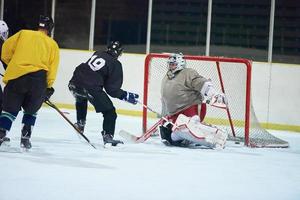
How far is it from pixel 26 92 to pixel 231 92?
2.10 m

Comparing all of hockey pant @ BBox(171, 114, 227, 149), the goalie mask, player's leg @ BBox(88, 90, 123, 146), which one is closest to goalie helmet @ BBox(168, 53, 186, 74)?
the goalie mask

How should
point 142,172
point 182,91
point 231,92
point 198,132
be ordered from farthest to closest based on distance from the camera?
1. point 231,92
2. point 182,91
3. point 198,132
4. point 142,172

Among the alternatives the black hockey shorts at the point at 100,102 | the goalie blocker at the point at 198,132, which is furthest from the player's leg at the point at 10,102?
the goalie blocker at the point at 198,132

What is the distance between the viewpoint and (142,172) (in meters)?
3.49

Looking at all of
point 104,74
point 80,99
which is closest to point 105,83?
point 104,74

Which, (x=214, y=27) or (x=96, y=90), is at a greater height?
(x=214, y=27)

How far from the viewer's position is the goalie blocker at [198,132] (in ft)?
14.9

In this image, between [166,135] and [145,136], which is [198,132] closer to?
[166,135]

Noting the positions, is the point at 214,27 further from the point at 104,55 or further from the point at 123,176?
the point at 123,176

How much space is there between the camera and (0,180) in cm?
298

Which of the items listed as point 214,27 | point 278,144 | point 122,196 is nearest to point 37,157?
point 122,196

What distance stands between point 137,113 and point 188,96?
228 cm

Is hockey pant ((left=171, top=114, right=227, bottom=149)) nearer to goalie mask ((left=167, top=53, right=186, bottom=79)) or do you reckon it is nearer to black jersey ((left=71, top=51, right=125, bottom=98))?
goalie mask ((left=167, top=53, right=186, bottom=79))

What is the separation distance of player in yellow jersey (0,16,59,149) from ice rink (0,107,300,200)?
0.31m
